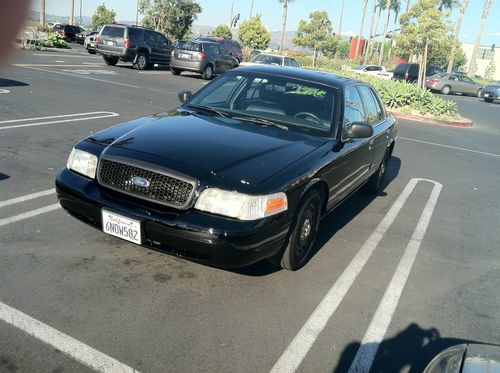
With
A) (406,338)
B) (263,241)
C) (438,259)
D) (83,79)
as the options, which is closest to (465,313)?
(406,338)

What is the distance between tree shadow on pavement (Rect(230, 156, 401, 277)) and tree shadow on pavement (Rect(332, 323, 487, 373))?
111cm

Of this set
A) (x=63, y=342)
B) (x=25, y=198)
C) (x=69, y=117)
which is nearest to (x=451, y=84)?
A: (x=69, y=117)

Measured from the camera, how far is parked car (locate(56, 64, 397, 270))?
3.38 metres

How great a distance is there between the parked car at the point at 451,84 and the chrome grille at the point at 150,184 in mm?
31774

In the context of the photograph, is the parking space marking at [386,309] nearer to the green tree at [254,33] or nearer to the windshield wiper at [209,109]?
the windshield wiper at [209,109]

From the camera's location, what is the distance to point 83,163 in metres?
3.89

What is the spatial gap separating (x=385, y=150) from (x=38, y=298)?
4908 mm

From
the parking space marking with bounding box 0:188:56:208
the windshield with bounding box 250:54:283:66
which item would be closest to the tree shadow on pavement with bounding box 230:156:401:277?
the parking space marking with bounding box 0:188:56:208

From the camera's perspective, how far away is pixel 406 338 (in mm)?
3402

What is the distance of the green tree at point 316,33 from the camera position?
4988 cm

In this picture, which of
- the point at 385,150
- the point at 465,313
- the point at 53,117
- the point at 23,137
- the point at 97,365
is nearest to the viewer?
the point at 97,365

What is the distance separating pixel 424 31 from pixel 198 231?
2167 centimetres

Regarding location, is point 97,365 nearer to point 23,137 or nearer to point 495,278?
point 495,278

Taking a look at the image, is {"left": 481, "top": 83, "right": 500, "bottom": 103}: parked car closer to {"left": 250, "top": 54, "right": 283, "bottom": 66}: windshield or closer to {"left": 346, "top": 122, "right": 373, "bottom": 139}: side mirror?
{"left": 250, "top": 54, "right": 283, "bottom": 66}: windshield
